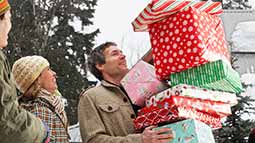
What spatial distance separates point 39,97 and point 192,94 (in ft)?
3.28

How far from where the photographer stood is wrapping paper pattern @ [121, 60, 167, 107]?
8.87 feet

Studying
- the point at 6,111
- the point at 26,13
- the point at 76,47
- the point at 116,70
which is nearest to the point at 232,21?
the point at 76,47

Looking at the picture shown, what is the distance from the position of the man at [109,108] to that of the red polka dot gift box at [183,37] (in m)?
0.31

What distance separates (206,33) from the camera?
2.54 metres

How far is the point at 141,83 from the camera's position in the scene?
106 inches

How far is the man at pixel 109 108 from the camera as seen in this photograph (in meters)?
2.60

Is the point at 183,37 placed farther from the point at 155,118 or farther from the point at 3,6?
the point at 3,6

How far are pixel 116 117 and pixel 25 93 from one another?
619 millimetres

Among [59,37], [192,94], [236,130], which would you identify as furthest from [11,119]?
[59,37]

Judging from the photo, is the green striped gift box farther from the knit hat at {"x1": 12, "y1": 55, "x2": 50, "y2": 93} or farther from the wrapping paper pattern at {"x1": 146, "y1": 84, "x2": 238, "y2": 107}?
the knit hat at {"x1": 12, "y1": 55, "x2": 50, "y2": 93}

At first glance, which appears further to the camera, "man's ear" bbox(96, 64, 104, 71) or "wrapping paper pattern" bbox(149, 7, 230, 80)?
"man's ear" bbox(96, 64, 104, 71)

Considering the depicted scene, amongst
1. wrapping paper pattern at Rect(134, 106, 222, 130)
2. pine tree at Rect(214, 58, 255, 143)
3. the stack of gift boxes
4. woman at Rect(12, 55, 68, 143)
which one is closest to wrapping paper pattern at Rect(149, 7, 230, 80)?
the stack of gift boxes

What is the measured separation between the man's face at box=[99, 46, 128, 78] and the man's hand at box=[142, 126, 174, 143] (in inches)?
21.2

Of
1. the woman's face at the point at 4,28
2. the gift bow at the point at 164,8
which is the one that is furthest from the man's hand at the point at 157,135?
the woman's face at the point at 4,28
